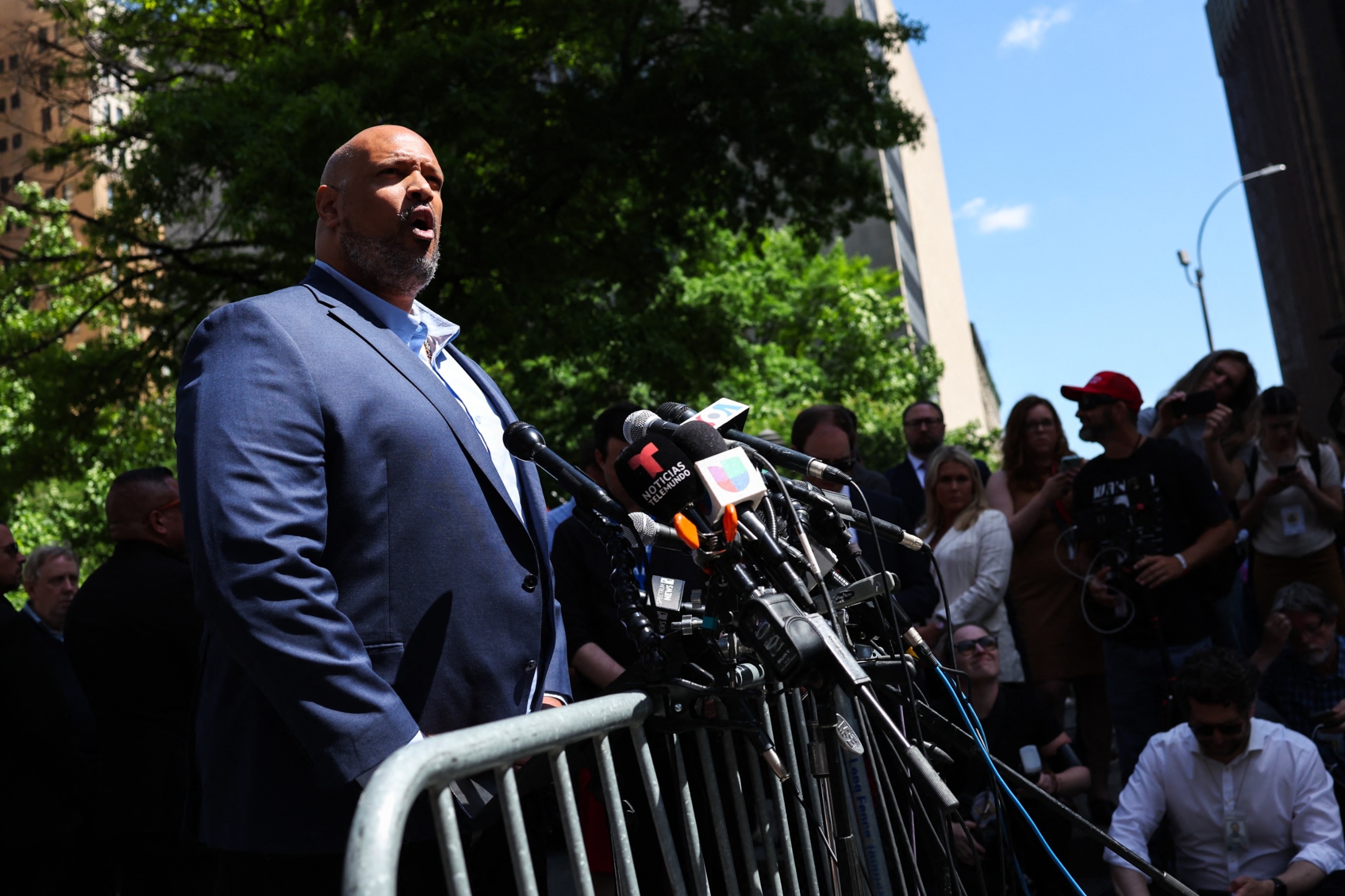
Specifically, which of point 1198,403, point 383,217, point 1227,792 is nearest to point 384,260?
point 383,217

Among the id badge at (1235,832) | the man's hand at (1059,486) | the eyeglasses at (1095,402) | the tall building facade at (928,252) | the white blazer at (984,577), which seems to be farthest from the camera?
the tall building facade at (928,252)

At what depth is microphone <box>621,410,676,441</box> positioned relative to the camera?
7.39 ft

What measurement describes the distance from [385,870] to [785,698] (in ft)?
4.24

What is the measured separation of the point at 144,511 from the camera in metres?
4.84

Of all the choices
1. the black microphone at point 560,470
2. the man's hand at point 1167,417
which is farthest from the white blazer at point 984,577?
the black microphone at point 560,470

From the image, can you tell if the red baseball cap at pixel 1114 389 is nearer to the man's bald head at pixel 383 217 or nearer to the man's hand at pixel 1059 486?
the man's hand at pixel 1059 486

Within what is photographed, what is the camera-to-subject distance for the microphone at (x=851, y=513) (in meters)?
2.25

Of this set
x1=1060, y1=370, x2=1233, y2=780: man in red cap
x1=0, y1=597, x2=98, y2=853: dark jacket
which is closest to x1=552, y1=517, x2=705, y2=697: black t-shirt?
x1=0, y1=597, x2=98, y2=853: dark jacket

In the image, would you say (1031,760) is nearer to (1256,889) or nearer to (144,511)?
(1256,889)

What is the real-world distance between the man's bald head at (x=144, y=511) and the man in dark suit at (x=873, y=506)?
2599 millimetres

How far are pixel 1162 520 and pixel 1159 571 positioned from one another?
30 cm

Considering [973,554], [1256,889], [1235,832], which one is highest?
[973,554]

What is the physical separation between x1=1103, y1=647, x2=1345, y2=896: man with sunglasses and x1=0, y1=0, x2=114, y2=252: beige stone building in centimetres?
1156

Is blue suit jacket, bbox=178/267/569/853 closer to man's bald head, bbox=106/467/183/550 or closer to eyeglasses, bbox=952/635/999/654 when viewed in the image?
man's bald head, bbox=106/467/183/550
